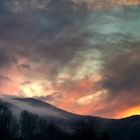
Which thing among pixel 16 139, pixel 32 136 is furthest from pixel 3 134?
Answer: pixel 32 136

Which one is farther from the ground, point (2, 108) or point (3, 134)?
point (2, 108)

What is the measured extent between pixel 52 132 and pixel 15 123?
1723 centimetres

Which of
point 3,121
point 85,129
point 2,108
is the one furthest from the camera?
point 2,108

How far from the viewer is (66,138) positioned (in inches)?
7303

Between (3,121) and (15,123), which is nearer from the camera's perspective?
(3,121)

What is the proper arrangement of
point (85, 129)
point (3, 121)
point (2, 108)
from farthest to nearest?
point (2, 108)
point (3, 121)
point (85, 129)

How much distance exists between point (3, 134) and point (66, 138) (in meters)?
33.8

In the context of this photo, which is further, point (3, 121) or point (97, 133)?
point (3, 121)

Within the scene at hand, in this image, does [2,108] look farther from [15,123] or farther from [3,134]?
[3,134]

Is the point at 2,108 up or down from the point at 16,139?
up

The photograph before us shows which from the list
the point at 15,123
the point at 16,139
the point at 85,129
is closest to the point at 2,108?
the point at 15,123

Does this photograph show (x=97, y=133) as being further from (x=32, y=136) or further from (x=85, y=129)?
(x=32, y=136)

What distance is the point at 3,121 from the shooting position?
17988cm

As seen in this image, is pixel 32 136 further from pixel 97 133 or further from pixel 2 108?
pixel 97 133
